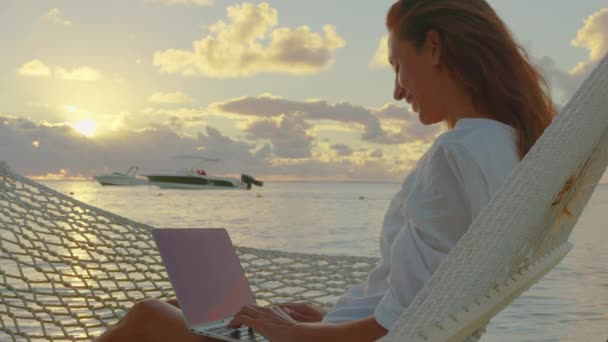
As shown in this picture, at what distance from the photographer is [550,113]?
3.38ft

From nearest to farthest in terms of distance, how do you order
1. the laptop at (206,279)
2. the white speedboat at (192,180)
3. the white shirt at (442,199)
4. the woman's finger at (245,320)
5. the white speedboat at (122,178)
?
1. the white shirt at (442,199)
2. the woman's finger at (245,320)
3. the laptop at (206,279)
4. the white speedboat at (192,180)
5. the white speedboat at (122,178)

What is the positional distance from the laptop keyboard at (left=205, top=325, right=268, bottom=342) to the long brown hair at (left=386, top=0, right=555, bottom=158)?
47cm

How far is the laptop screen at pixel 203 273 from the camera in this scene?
3.93ft

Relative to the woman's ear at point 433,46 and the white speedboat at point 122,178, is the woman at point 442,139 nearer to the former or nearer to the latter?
the woman's ear at point 433,46

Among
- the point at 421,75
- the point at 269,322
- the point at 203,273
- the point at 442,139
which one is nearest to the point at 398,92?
the point at 421,75

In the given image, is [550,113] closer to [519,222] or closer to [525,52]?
[525,52]

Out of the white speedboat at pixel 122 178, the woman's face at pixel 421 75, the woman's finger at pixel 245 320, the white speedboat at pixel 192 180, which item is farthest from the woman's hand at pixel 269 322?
the white speedboat at pixel 122 178

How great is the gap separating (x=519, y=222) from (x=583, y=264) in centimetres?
511

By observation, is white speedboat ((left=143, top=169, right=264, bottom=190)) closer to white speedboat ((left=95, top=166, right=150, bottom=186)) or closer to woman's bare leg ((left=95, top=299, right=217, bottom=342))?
white speedboat ((left=95, top=166, right=150, bottom=186))

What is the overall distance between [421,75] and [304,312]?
1.49ft

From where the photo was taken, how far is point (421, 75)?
990 millimetres

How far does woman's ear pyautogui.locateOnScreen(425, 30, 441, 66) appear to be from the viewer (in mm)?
964

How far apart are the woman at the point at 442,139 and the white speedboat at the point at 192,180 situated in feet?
122

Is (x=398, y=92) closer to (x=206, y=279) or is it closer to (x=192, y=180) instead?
(x=206, y=279)
